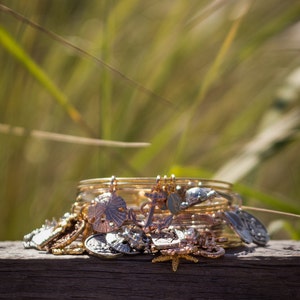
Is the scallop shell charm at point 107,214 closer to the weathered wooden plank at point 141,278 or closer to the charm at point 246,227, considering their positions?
the weathered wooden plank at point 141,278

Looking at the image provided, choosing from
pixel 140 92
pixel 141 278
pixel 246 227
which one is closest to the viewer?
pixel 141 278

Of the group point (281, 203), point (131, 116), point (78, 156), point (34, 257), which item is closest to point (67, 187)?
point (78, 156)

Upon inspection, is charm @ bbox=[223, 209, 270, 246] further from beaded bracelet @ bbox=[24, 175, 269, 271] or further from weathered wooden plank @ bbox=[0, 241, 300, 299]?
weathered wooden plank @ bbox=[0, 241, 300, 299]

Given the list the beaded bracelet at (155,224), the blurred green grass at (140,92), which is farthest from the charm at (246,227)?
the blurred green grass at (140,92)

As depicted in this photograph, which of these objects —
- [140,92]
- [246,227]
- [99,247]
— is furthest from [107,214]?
[140,92]

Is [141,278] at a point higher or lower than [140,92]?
lower

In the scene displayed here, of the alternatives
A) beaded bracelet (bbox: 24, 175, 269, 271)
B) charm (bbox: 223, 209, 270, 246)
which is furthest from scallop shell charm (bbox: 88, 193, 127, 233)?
charm (bbox: 223, 209, 270, 246)

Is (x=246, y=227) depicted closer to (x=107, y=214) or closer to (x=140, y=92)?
(x=107, y=214)
